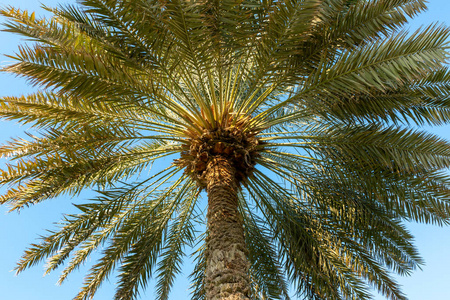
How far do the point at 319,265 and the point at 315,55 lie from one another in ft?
13.2

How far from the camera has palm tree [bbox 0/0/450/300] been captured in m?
5.79

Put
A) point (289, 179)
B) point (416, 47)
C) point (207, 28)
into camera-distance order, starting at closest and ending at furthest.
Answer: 1. point (416, 47)
2. point (207, 28)
3. point (289, 179)

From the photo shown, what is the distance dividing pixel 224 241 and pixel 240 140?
6.79ft

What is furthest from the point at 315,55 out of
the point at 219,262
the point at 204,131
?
the point at 219,262

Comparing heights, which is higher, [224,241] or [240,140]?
[240,140]

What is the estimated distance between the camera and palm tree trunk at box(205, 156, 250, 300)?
540cm

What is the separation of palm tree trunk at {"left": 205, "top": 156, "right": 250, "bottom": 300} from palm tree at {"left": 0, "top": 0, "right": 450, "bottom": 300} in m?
0.02

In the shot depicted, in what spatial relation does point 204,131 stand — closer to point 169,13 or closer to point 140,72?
point 140,72

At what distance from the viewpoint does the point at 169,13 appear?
219 inches

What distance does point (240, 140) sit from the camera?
7.28 meters

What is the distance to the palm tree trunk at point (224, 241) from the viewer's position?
5.40 metres

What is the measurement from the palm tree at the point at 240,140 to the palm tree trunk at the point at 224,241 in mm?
22

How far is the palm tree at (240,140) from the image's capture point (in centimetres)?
579

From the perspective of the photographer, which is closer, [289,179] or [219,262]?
[219,262]
